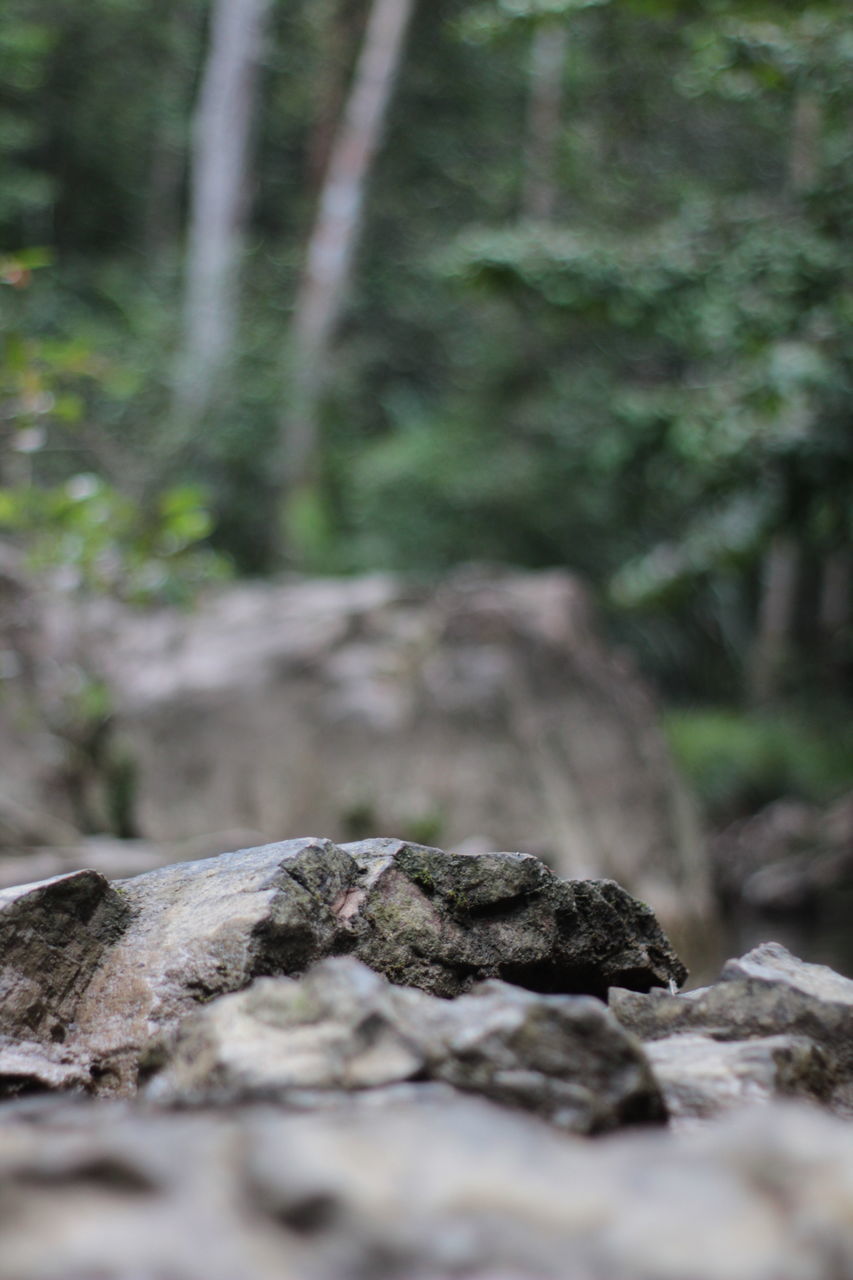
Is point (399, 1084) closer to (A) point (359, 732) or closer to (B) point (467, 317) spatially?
(A) point (359, 732)

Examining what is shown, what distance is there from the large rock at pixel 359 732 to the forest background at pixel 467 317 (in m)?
0.91

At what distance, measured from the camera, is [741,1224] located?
70cm

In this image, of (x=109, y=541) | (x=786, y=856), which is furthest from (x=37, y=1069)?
(x=786, y=856)

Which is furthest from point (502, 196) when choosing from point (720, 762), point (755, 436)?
point (755, 436)

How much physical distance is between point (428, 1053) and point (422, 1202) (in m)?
0.34

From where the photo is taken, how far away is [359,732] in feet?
21.4

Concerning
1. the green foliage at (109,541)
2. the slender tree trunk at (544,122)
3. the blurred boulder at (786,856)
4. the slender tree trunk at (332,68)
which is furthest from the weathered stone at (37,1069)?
the slender tree trunk at (332,68)

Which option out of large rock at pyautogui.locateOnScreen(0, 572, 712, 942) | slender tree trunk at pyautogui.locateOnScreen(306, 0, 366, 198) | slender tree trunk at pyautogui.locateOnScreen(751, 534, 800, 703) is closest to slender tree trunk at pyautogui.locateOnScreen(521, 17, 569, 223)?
slender tree trunk at pyautogui.locateOnScreen(306, 0, 366, 198)

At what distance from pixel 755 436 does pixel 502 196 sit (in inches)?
485

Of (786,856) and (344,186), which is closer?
(786,856)

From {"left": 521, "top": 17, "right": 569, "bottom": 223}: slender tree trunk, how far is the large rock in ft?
29.7

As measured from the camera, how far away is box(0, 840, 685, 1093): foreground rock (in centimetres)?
137

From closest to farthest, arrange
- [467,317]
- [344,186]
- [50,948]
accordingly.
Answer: [50,948] < [344,186] < [467,317]

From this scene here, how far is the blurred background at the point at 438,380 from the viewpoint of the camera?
5492 millimetres
